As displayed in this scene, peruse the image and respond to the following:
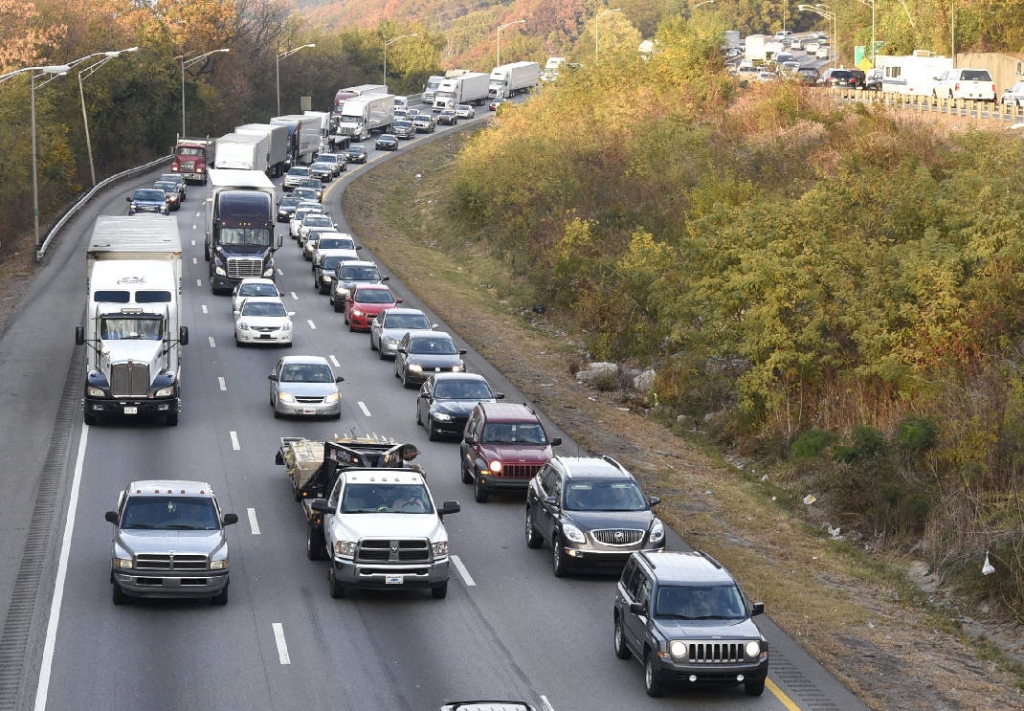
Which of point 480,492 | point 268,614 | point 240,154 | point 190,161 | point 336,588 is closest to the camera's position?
point 268,614

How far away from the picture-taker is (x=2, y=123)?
263ft

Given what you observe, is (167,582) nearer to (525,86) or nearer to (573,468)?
(573,468)

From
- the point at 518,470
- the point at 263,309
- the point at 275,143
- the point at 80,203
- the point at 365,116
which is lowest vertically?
the point at 518,470

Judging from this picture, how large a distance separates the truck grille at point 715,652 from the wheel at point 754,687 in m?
0.45

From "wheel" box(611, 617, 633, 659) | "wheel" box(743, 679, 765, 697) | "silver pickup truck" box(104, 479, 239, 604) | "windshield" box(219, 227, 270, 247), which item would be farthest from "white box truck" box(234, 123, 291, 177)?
Answer: "wheel" box(743, 679, 765, 697)

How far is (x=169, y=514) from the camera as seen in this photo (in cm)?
2297

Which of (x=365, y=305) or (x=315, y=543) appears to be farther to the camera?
(x=365, y=305)

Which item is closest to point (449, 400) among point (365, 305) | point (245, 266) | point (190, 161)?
point (365, 305)

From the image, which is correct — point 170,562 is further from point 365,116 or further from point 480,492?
point 365,116

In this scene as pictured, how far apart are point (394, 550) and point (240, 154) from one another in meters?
57.0

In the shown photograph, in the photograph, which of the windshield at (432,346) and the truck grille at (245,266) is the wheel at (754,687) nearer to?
the windshield at (432,346)

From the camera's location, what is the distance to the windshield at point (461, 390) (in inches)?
1417

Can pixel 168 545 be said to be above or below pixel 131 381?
above

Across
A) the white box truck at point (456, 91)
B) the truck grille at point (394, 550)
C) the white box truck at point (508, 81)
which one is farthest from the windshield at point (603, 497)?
the white box truck at point (508, 81)
